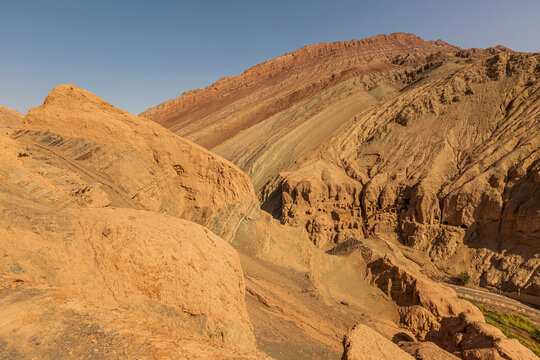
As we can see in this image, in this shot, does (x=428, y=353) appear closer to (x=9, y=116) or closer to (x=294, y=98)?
(x=294, y=98)

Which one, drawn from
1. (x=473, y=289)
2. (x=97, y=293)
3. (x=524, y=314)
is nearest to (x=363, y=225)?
(x=473, y=289)

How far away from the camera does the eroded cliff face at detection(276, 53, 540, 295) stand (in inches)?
805

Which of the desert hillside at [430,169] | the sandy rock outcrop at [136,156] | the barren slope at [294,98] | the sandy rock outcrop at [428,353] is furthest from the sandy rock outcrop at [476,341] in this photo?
the barren slope at [294,98]

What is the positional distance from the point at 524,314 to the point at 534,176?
28.6 ft

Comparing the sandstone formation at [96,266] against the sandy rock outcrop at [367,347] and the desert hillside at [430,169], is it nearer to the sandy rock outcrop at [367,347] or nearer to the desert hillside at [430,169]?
the sandy rock outcrop at [367,347]

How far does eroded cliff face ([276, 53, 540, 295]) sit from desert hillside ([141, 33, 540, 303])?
3.1 inches

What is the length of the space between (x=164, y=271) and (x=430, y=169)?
974 inches

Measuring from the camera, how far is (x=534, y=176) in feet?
64.9

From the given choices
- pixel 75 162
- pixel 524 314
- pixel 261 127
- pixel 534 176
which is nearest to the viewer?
pixel 75 162

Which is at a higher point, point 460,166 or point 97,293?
point 460,166

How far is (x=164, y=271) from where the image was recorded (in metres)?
5.49

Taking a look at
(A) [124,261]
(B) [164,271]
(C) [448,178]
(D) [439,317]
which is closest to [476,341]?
(D) [439,317]

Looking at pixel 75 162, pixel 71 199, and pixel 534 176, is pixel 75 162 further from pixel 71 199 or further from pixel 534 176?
pixel 534 176

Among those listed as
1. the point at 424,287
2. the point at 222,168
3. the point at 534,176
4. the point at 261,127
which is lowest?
the point at 424,287
